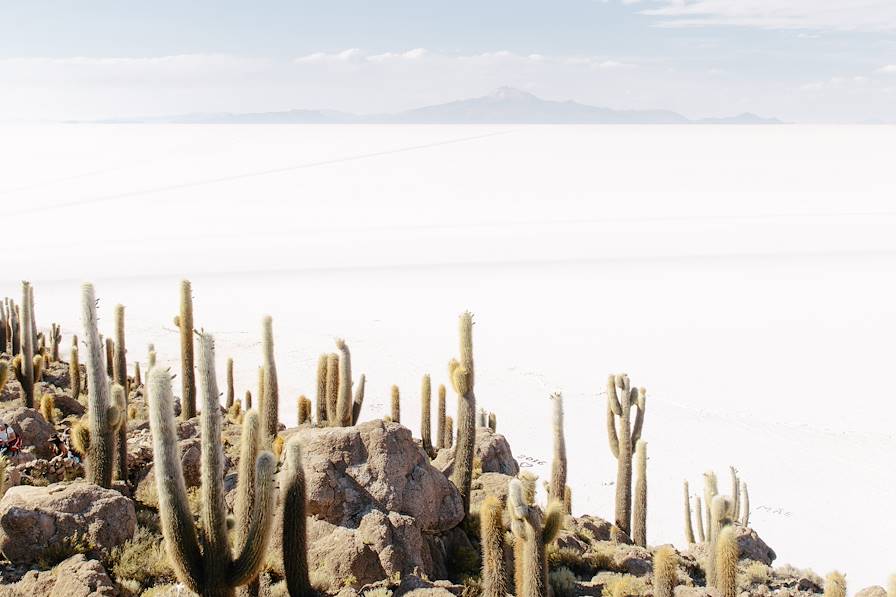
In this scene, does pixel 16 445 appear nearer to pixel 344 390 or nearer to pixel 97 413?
pixel 97 413

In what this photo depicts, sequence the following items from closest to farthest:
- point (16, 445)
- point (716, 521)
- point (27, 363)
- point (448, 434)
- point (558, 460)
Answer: point (716, 521), point (16, 445), point (558, 460), point (27, 363), point (448, 434)

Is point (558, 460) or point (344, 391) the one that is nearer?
point (558, 460)

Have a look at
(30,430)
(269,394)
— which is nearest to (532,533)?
(269,394)

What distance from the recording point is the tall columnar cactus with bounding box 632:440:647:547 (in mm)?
12102

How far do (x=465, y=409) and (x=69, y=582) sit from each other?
5.03m

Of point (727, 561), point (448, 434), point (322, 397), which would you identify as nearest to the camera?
point (727, 561)

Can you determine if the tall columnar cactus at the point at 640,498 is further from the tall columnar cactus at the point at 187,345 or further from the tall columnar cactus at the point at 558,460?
the tall columnar cactus at the point at 187,345

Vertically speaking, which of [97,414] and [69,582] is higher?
[97,414]

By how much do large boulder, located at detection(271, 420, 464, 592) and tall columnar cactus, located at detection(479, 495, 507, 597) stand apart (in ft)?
3.69

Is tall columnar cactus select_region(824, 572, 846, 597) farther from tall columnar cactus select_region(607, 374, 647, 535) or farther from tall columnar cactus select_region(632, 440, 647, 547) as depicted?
tall columnar cactus select_region(607, 374, 647, 535)

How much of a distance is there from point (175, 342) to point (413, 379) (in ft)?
27.7

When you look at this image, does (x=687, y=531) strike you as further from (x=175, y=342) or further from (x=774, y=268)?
(x=774, y=268)

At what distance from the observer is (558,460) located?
38.6 feet

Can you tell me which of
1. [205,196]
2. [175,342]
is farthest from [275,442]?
[205,196]
